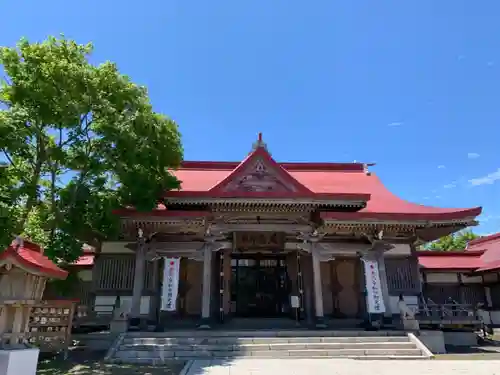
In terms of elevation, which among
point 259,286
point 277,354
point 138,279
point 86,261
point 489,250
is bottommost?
point 277,354

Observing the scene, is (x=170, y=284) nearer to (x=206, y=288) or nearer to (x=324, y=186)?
(x=206, y=288)

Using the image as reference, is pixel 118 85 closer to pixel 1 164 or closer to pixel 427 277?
pixel 1 164

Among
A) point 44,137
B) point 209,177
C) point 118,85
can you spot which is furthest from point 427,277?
point 44,137

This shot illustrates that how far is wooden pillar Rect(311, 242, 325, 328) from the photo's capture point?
11.9 meters

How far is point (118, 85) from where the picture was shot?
10445mm

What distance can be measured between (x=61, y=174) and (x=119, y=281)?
426 cm

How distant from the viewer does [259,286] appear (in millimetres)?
14109

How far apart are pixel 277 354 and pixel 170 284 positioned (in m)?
4.30

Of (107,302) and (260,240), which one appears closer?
(107,302)

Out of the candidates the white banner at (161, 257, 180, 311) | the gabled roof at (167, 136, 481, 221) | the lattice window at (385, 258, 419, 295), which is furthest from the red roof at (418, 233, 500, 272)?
the white banner at (161, 257, 180, 311)

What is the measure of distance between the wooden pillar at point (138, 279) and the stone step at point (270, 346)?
1.88 meters

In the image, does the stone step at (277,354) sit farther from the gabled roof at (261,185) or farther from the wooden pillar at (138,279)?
the gabled roof at (261,185)

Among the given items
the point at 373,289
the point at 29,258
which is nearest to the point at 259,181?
the point at 373,289

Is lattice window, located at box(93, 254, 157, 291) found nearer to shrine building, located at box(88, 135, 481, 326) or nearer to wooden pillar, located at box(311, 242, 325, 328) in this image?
shrine building, located at box(88, 135, 481, 326)
